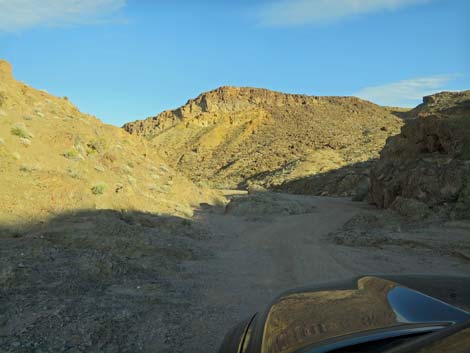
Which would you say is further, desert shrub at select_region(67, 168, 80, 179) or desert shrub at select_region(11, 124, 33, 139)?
desert shrub at select_region(11, 124, 33, 139)

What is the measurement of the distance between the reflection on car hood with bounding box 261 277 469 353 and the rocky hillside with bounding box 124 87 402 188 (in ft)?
114

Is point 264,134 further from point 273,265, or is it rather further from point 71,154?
point 273,265

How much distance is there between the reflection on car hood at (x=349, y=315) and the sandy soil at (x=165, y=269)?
6.73 ft

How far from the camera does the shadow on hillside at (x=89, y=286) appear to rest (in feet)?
13.3

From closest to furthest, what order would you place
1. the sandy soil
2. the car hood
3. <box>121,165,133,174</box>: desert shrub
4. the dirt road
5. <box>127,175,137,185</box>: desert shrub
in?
the car hood < the sandy soil < the dirt road < <box>127,175,137,185</box>: desert shrub < <box>121,165,133,174</box>: desert shrub

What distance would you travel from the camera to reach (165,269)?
6.87 meters

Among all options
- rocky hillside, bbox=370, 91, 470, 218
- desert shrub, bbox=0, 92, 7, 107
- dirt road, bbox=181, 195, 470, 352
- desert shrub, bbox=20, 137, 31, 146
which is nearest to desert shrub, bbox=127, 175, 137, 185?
desert shrub, bbox=20, 137, 31, 146

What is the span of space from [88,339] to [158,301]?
52.5 inches

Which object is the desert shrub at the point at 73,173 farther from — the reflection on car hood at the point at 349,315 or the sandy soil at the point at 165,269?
the reflection on car hood at the point at 349,315

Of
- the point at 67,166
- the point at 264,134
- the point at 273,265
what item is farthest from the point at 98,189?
the point at 264,134

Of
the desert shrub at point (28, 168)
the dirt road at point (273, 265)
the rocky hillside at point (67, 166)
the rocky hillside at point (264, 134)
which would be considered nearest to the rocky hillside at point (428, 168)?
the dirt road at point (273, 265)

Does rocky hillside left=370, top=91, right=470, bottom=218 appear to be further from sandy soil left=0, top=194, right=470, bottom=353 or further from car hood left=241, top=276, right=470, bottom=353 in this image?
car hood left=241, top=276, right=470, bottom=353

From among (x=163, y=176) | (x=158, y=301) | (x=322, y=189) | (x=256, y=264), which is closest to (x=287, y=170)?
(x=322, y=189)

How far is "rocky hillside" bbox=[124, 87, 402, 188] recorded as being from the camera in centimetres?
4319
